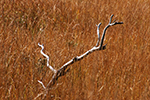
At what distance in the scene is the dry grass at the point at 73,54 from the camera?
1562 mm

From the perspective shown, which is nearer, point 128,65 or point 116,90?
point 116,90

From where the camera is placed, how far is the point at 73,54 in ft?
6.42

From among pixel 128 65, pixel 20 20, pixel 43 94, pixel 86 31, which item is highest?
pixel 20 20

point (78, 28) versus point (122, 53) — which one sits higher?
point (78, 28)

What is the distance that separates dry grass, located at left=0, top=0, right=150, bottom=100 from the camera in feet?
5.13

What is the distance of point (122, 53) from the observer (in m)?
2.07

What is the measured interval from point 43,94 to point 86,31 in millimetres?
1228

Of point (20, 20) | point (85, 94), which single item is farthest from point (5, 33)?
point (85, 94)

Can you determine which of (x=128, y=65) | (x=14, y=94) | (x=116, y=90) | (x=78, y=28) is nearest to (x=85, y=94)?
(x=116, y=90)

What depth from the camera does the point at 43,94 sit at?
153 centimetres

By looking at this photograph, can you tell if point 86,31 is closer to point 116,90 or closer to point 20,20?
point 20,20

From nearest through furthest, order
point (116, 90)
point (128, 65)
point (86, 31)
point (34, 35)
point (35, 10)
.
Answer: point (116, 90) → point (128, 65) → point (34, 35) → point (86, 31) → point (35, 10)

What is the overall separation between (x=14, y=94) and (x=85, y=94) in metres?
0.48

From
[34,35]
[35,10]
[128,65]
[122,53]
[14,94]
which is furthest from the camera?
[35,10]
